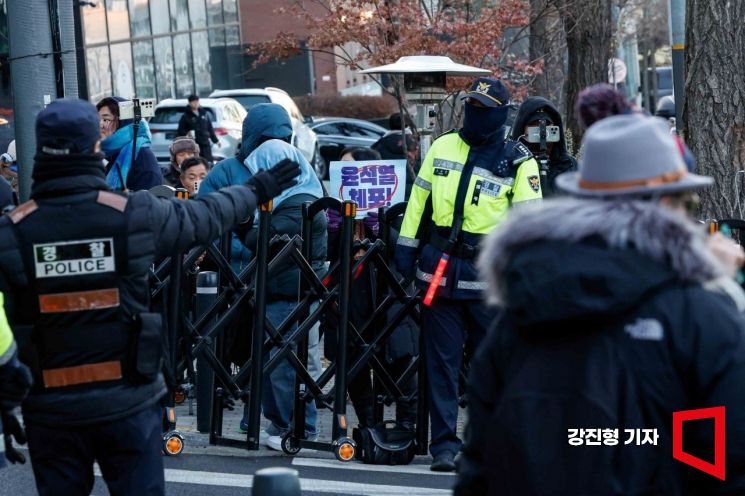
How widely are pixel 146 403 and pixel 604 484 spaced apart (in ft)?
6.77

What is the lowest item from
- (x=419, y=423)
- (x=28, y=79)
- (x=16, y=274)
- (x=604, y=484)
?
(x=419, y=423)

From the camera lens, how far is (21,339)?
442cm

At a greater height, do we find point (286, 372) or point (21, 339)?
point (21, 339)

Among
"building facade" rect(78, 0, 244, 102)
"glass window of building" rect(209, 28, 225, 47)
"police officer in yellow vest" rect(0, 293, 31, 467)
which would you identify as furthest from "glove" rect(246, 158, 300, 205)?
"glass window of building" rect(209, 28, 225, 47)

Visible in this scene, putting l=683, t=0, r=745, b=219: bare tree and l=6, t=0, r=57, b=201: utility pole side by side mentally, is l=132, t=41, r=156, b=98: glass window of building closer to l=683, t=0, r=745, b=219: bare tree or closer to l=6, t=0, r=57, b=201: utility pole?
l=6, t=0, r=57, b=201: utility pole

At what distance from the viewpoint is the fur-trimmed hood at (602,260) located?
106 inches

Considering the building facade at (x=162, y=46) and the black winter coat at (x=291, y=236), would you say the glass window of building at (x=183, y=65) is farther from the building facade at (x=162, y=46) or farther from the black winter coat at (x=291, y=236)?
the black winter coat at (x=291, y=236)

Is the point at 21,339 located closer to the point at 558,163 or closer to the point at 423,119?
the point at 558,163

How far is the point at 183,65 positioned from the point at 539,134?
38019mm

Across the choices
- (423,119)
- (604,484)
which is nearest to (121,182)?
(423,119)

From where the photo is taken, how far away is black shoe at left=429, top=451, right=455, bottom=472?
7.05 metres
